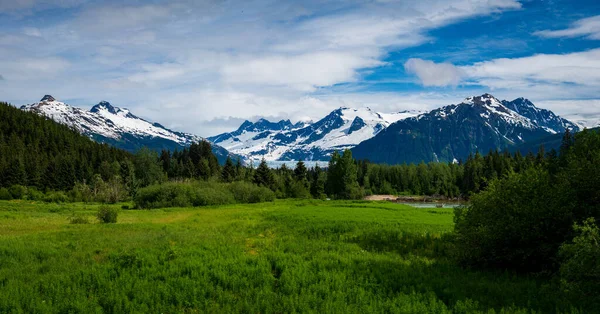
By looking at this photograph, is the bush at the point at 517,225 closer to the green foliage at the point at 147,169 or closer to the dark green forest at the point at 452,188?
the dark green forest at the point at 452,188

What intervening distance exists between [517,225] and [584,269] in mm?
4719

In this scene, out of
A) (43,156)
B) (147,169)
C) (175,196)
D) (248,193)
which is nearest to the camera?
(175,196)

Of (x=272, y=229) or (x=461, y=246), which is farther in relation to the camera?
(x=272, y=229)

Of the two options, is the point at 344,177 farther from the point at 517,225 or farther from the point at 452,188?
the point at 517,225

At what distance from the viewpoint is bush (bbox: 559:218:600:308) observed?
13.2 m

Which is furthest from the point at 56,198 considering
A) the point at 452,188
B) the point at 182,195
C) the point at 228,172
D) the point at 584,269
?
the point at 452,188

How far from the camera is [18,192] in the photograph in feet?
334

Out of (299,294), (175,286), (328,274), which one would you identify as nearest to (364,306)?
(299,294)

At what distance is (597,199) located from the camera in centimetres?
1750

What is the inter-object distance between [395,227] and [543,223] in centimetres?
1736

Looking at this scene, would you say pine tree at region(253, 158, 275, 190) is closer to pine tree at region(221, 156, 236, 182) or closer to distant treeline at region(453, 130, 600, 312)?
pine tree at region(221, 156, 236, 182)

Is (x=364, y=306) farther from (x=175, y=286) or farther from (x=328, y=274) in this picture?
(x=175, y=286)

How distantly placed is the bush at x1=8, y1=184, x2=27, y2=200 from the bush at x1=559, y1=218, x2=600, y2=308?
119002 mm

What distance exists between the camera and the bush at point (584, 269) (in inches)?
518
